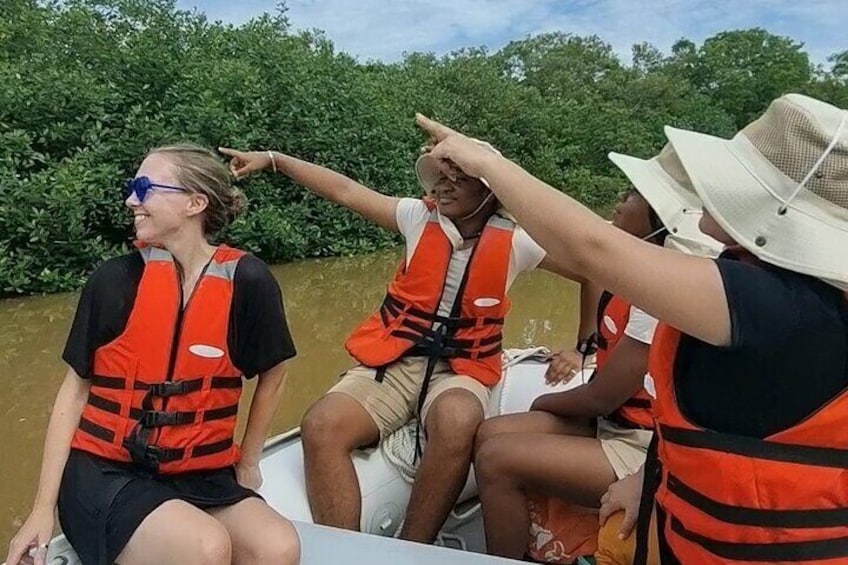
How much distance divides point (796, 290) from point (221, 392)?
→ 1.09 meters

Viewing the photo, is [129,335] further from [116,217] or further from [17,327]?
[116,217]

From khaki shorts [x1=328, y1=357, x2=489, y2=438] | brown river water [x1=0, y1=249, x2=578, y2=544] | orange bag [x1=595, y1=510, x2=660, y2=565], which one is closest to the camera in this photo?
orange bag [x1=595, y1=510, x2=660, y2=565]

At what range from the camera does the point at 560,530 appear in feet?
6.00

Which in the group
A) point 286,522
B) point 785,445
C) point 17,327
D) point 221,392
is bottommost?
point 17,327

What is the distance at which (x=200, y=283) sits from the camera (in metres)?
1.68

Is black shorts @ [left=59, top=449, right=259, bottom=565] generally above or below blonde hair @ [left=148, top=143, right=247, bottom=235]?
below

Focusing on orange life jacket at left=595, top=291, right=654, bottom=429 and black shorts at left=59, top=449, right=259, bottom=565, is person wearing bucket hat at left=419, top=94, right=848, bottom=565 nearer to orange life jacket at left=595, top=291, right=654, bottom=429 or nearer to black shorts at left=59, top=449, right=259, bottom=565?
orange life jacket at left=595, top=291, right=654, bottom=429

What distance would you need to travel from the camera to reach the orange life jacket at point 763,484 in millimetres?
998

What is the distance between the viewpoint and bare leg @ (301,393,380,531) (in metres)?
1.90

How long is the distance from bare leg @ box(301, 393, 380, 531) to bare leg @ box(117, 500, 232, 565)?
48 centimetres

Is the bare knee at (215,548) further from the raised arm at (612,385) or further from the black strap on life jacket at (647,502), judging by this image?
the raised arm at (612,385)

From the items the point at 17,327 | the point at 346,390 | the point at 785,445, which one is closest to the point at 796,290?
the point at 785,445

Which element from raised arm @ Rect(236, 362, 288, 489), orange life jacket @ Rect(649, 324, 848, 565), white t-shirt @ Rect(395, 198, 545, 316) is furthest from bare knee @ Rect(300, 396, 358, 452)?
orange life jacket @ Rect(649, 324, 848, 565)

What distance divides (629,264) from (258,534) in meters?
0.88
